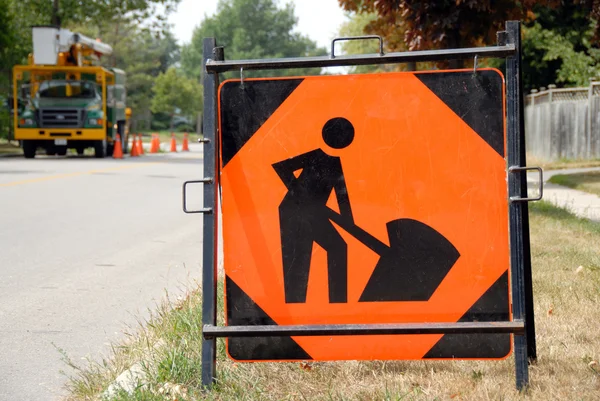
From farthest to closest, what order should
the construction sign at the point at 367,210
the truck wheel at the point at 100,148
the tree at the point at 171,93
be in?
the tree at the point at 171,93 → the truck wheel at the point at 100,148 → the construction sign at the point at 367,210

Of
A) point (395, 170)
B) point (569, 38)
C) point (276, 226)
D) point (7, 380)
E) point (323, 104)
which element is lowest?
point (7, 380)

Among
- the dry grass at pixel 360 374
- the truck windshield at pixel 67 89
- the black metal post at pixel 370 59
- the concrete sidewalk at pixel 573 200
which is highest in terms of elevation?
the truck windshield at pixel 67 89

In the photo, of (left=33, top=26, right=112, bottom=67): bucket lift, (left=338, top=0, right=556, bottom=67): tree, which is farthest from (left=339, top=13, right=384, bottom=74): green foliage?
(left=338, top=0, right=556, bottom=67): tree

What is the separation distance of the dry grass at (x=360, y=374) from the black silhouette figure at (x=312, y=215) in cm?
40

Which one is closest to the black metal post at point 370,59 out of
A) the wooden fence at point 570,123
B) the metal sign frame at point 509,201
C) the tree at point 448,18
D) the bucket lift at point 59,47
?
the metal sign frame at point 509,201

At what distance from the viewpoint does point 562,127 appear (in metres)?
25.1

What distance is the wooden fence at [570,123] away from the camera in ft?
78.7

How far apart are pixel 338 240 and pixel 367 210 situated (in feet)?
0.59

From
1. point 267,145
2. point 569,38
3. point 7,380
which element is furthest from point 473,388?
point 569,38

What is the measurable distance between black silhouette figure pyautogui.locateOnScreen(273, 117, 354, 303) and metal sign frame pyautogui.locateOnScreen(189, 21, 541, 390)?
21 centimetres

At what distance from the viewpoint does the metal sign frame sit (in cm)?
375

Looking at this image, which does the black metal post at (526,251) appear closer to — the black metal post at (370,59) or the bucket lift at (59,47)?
Answer: the black metal post at (370,59)

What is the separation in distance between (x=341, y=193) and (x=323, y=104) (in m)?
0.39

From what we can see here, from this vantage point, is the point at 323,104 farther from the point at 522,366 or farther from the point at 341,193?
the point at 522,366
